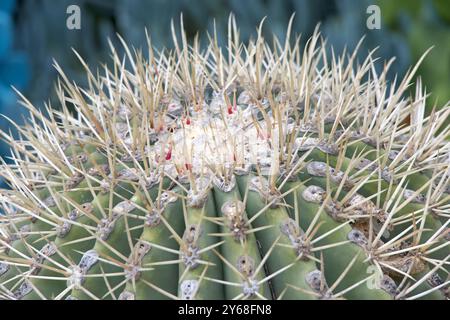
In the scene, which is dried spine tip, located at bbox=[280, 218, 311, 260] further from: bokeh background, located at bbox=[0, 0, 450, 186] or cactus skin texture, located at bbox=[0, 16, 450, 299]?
bokeh background, located at bbox=[0, 0, 450, 186]

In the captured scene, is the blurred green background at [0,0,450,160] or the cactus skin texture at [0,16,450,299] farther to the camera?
the blurred green background at [0,0,450,160]

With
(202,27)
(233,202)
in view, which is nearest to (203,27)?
(202,27)

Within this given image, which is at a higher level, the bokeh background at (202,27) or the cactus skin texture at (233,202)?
the cactus skin texture at (233,202)

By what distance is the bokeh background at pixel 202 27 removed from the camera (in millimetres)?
3258

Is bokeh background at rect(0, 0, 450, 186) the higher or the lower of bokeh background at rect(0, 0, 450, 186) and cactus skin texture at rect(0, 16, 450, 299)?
the lower

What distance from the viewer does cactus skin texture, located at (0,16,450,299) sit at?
1.12 metres

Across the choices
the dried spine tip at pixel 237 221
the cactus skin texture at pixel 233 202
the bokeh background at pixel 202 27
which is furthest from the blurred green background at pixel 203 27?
the dried spine tip at pixel 237 221

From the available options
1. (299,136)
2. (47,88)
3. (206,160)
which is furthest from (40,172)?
(47,88)

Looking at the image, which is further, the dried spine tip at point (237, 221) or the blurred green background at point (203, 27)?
the blurred green background at point (203, 27)

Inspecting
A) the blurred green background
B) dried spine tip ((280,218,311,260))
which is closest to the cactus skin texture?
dried spine tip ((280,218,311,260))

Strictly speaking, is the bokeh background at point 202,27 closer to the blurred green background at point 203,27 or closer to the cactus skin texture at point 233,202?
the blurred green background at point 203,27

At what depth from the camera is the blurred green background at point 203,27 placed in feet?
10.7

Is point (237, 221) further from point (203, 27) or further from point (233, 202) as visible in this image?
point (203, 27)

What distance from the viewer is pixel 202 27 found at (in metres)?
3.42
